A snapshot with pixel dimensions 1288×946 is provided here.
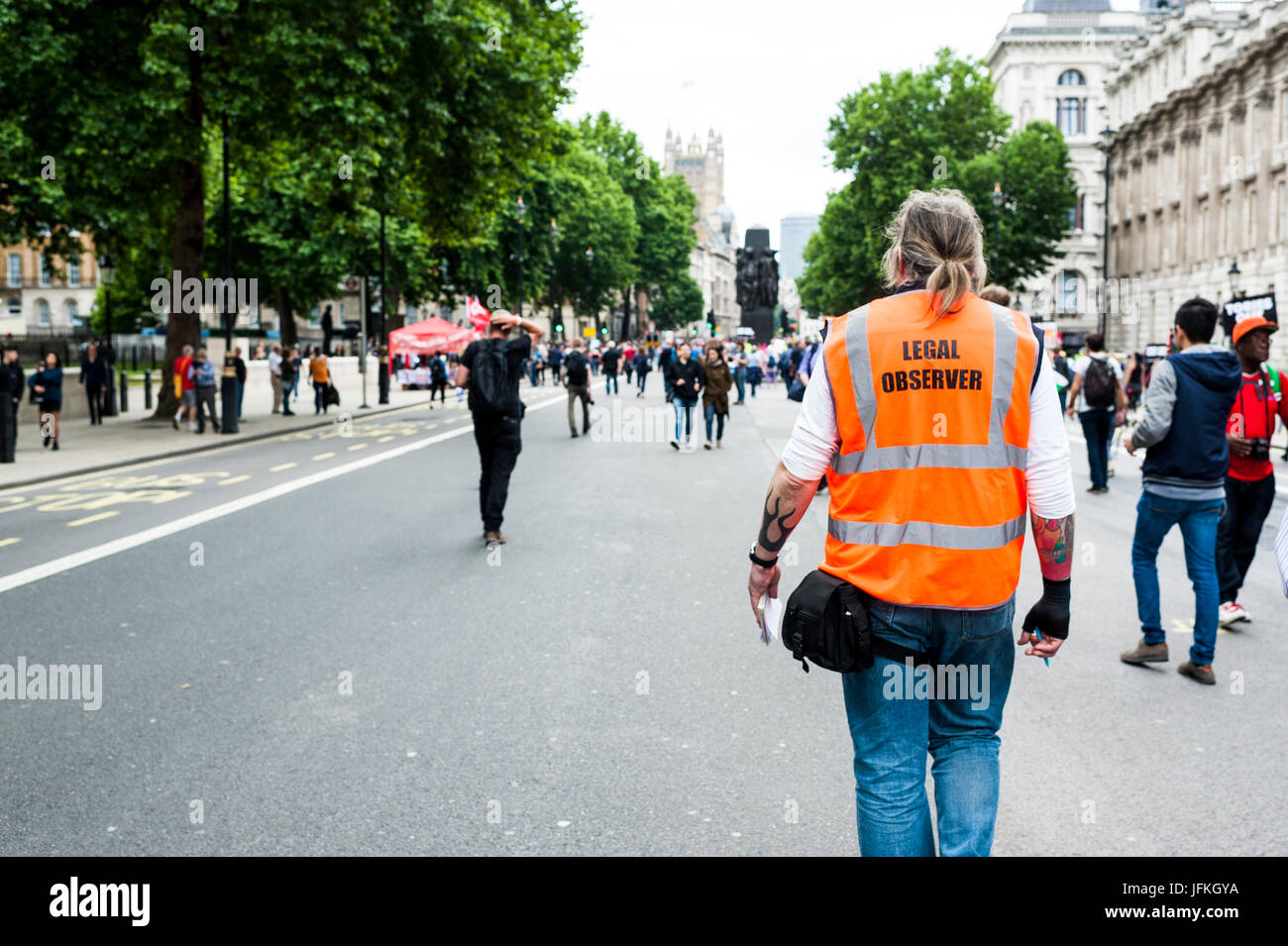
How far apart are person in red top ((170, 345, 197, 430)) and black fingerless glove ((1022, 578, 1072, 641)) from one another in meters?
22.8

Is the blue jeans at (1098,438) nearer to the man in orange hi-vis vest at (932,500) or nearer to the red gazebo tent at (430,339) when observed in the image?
the man in orange hi-vis vest at (932,500)

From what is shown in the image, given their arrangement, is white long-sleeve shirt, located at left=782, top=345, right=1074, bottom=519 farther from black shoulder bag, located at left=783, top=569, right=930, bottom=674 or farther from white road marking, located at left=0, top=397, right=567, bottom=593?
white road marking, located at left=0, top=397, right=567, bottom=593

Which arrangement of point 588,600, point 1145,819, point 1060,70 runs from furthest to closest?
point 1060,70
point 588,600
point 1145,819

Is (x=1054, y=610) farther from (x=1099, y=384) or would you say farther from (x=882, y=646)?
(x=1099, y=384)

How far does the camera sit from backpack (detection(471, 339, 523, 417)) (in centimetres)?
1048

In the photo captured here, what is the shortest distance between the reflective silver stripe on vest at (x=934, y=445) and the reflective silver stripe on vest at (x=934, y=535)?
0.45 ft

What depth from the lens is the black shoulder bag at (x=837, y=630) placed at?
3008 millimetres

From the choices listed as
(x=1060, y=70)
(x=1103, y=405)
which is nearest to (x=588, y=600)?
(x=1103, y=405)

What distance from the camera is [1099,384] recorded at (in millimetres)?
14211

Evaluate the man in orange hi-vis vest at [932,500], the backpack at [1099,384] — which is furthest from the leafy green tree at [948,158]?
the man in orange hi-vis vest at [932,500]

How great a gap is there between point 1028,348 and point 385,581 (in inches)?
253

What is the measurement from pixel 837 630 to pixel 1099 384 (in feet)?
39.8
